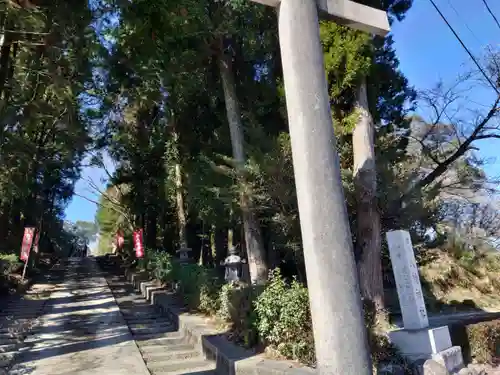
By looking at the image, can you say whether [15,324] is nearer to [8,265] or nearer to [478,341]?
[8,265]

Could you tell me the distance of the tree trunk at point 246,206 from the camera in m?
9.62

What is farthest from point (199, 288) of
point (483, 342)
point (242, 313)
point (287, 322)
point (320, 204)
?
point (320, 204)

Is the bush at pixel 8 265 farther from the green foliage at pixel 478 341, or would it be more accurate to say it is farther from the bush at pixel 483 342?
the bush at pixel 483 342

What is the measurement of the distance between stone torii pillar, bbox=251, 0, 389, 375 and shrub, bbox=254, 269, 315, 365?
7.96 feet

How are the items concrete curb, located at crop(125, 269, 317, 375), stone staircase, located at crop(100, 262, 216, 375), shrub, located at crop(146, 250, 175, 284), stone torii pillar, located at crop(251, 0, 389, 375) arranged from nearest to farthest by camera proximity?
stone torii pillar, located at crop(251, 0, 389, 375), concrete curb, located at crop(125, 269, 317, 375), stone staircase, located at crop(100, 262, 216, 375), shrub, located at crop(146, 250, 175, 284)

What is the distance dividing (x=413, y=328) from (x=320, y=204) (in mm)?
4000

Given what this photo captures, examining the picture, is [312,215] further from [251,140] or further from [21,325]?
[21,325]

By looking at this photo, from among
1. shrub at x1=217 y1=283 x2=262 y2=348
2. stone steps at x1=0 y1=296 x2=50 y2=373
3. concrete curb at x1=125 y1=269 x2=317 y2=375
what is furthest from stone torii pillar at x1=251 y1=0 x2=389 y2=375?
stone steps at x1=0 y1=296 x2=50 y2=373

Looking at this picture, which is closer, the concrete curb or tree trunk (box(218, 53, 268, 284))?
the concrete curb

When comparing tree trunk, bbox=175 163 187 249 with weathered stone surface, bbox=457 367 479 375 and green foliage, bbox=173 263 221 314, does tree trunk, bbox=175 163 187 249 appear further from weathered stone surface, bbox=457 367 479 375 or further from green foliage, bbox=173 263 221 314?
weathered stone surface, bbox=457 367 479 375

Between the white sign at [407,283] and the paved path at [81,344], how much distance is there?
374cm

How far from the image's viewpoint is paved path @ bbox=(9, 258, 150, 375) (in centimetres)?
633

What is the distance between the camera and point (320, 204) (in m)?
3.15

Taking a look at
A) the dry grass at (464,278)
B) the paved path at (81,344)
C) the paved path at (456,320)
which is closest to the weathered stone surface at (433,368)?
the paved path at (456,320)
